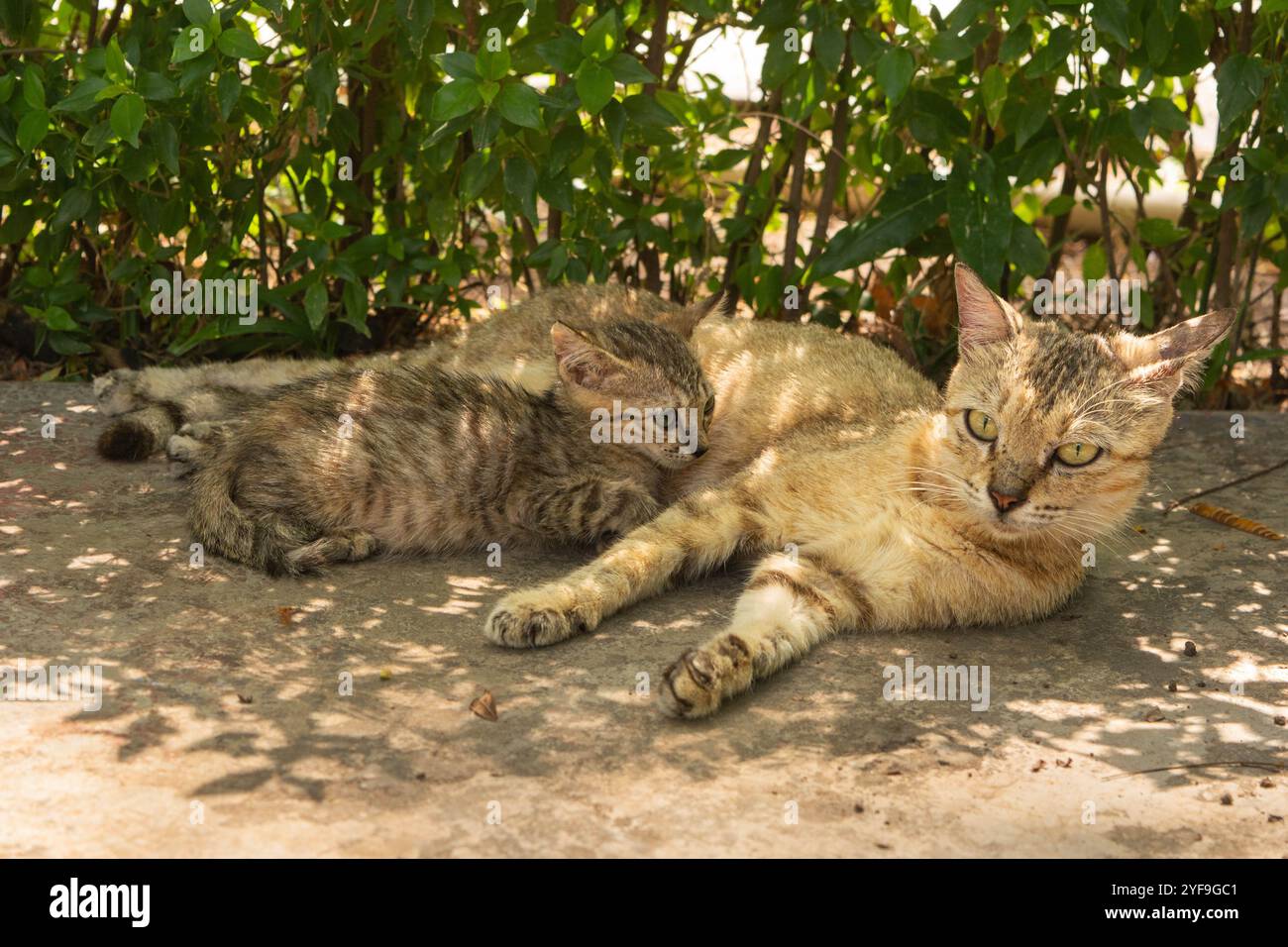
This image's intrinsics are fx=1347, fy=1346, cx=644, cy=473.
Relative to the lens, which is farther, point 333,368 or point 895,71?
point 333,368

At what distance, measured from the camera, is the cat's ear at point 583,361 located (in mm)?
5223

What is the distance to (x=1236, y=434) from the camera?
21.0 feet

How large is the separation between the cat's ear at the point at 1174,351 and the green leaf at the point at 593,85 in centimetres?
209

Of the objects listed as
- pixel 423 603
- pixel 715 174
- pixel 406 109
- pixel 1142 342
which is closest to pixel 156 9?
pixel 406 109

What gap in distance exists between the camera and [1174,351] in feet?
14.4

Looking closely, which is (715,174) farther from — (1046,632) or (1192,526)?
(1046,632)

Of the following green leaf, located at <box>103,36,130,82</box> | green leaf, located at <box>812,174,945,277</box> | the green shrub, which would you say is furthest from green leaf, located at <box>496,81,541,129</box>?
green leaf, located at <box>812,174,945,277</box>

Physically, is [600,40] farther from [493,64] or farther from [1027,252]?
[1027,252]

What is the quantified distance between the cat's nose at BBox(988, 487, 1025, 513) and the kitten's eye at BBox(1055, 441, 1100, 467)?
0.19 metres

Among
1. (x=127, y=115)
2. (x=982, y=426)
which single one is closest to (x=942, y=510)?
(x=982, y=426)

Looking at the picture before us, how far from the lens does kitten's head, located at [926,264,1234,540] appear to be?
4.26 m

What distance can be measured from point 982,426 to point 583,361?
1633 mm

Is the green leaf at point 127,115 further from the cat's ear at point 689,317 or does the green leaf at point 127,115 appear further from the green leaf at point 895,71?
the green leaf at point 895,71

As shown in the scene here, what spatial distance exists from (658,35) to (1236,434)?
3335 millimetres
